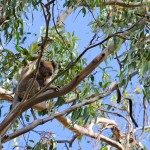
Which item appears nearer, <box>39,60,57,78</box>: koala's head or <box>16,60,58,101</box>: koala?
<box>16,60,58,101</box>: koala

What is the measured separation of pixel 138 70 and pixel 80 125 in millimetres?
2170

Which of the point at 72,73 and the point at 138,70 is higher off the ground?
the point at 72,73

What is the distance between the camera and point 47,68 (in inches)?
227

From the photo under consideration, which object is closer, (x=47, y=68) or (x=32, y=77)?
(x=32, y=77)

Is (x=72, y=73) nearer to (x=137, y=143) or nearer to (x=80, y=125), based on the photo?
(x=80, y=125)

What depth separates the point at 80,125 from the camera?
584 cm

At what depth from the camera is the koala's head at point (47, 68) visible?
18.3 feet

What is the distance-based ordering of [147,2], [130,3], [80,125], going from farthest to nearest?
[80,125]
[130,3]
[147,2]

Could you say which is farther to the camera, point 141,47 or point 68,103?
point 68,103

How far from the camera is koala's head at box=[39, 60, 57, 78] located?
558 centimetres

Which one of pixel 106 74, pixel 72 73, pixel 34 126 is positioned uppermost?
pixel 106 74

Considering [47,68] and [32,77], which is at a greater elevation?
[47,68]

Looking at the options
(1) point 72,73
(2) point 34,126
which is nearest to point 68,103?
(1) point 72,73

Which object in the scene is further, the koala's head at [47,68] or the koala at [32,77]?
the koala's head at [47,68]
